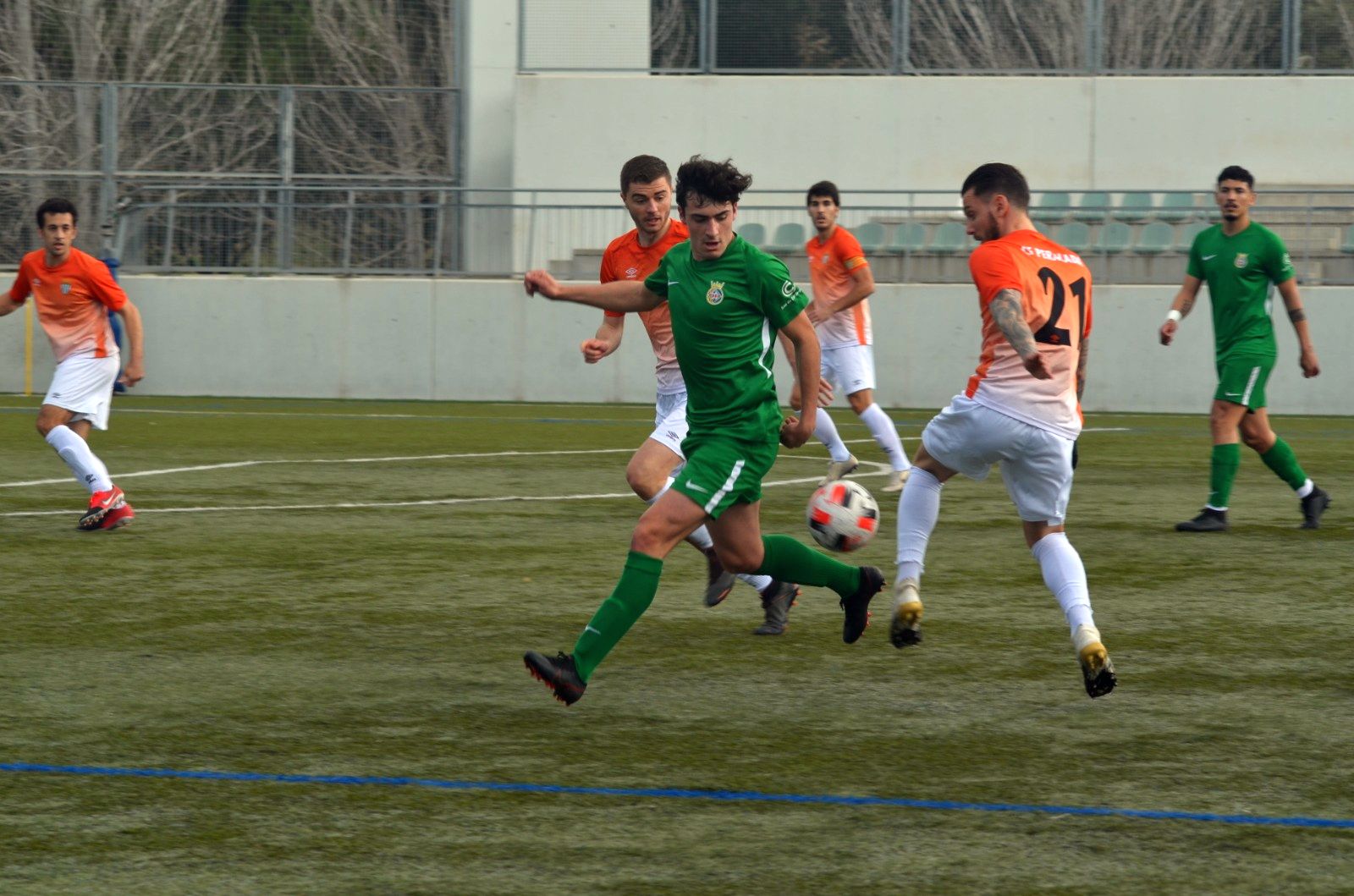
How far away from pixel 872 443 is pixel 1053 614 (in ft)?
30.8

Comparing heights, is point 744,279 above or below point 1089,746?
above

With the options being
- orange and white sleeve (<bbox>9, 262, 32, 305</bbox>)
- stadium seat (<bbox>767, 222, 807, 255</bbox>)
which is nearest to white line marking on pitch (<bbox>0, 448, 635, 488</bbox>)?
orange and white sleeve (<bbox>9, 262, 32, 305</bbox>)

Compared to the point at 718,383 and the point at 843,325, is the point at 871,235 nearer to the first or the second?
the point at 843,325

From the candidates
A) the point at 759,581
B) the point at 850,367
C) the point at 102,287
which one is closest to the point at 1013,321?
the point at 759,581

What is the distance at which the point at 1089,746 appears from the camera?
5410mm

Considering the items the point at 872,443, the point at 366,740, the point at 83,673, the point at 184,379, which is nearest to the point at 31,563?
the point at 83,673

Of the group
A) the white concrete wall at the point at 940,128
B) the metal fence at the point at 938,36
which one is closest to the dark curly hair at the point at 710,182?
the white concrete wall at the point at 940,128

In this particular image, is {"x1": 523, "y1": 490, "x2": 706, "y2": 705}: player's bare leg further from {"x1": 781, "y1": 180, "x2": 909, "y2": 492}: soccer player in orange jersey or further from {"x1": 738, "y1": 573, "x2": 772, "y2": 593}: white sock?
{"x1": 781, "y1": 180, "x2": 909, "y2": 492}: soccer player in orange jersey

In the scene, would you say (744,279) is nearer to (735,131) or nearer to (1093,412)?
(1093,412)

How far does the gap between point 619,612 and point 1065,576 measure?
1.54 metres

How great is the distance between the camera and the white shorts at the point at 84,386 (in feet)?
34.8

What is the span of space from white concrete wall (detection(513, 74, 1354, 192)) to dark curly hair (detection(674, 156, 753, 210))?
70.8 ft

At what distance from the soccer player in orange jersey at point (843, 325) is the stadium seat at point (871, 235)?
11.6m

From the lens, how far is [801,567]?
256 inches
